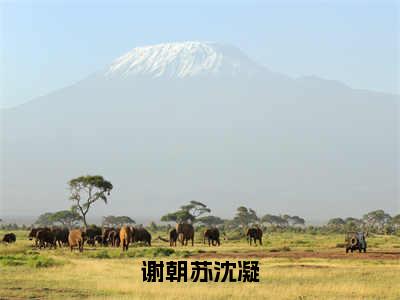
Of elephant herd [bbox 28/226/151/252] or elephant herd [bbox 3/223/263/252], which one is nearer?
elephant herd [bbox 28/226/151/252]

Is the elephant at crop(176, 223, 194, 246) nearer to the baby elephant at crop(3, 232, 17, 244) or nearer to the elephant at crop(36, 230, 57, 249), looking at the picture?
the elephant at crop(36, 230, 57, 249)

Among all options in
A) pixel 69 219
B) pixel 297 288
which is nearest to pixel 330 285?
pixel 297 288

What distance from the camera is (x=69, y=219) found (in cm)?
11119

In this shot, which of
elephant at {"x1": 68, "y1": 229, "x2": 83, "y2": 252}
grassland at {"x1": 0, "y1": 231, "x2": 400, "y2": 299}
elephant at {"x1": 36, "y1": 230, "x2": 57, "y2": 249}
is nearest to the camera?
grassland at {"x1": 0, "y1": 231, "x2": 400, "y2": 299}

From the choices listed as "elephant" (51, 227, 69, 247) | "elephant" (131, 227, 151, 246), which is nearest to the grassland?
"elephant" (51, 227, 69, 247)

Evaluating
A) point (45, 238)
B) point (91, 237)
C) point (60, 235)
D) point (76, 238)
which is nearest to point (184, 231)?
point (91, 237)

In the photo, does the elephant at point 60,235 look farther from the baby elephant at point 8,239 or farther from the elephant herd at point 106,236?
the baby elephant at point 8,239

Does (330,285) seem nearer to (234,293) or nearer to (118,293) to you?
(234,293)

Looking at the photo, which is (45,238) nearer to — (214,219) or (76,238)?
(76,238)

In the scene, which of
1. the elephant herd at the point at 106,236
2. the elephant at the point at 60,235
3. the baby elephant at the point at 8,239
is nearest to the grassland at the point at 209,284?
the elephant herd at the point at 106,236

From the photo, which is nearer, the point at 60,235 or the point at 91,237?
the point at 60,235

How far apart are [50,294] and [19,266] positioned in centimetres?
1035

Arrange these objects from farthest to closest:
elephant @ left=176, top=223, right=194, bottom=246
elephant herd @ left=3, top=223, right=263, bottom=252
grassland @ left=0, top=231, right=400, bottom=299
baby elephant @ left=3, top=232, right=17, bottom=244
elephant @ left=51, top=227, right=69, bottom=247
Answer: elephant @ left=176, top=223, right=194, bottom=246
baby elephant @ left=3, top=232, right=17, bottom=244
elephant @ left=51, top=227, right=69, bottom=247
elephant herd @ left=3, top=223, right=263, bottom=252
grassland @ left=0, top=231, right=400, bottom=299

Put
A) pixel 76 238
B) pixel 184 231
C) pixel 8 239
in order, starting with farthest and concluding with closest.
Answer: pixel 184 231, pixel 8 239, pixel 76 238
